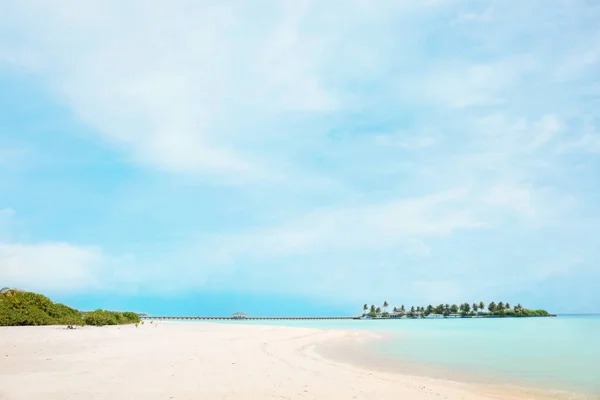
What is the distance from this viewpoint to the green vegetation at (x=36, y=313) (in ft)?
100

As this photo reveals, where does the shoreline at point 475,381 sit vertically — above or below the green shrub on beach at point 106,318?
below

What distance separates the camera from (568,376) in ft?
56.8

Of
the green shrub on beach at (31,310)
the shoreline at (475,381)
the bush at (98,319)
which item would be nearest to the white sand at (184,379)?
the shoreline at (475,381)

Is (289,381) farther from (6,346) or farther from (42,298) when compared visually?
(42,298)

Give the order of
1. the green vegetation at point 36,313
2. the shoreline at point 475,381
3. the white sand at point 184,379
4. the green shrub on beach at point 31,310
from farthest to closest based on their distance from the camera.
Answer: the green vegetation at point 36,313, the green shrub on beach at point 31,310, the shoreline at point 475,381, the white sand at point 184,379

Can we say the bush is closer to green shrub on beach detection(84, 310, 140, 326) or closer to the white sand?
green shrub on beach detection(84, 310, 140, 326)

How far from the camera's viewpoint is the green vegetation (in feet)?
100

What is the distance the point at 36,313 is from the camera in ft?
106

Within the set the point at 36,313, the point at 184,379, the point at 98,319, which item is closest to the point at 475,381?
the point at 184,379

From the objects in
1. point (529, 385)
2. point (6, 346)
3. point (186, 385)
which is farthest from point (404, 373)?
point (6, 346)

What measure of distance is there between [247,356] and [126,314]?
33661 mm

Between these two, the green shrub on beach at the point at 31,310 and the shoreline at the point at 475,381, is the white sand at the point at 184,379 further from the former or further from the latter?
the green shrub on beach at the point at 31,310

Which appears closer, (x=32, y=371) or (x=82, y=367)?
(x=32, y=371)

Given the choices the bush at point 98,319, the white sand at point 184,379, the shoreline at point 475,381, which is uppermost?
the bush at point 98,319
